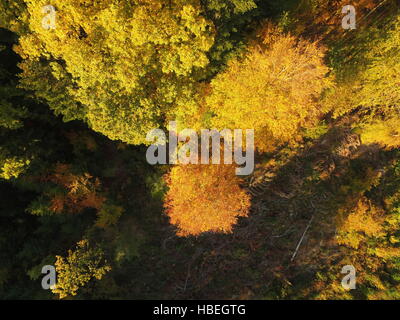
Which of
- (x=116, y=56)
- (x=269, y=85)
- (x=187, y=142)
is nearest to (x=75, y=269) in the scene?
(x=187, y=142)

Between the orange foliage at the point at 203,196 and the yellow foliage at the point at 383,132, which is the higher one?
the yellow foliage at the point at 383,132

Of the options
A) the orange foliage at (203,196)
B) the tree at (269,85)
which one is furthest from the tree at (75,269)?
the tree at (269,85)

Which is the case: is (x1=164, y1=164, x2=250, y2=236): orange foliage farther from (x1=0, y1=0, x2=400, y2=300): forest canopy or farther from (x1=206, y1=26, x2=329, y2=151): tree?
(x1=206, y1=26, x2=329, y2=151): tree

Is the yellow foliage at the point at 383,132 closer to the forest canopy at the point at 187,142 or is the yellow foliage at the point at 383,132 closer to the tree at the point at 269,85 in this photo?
the forest canopy at the point at 187,142

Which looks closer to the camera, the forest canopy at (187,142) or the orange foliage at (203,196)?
the forest canopy at (187,142)

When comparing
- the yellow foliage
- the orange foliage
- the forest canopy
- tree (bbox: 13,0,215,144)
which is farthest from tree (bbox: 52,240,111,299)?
the yellow foliage

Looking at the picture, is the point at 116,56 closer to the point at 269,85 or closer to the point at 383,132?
the point at 269,85

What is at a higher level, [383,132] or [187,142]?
[383,132]
